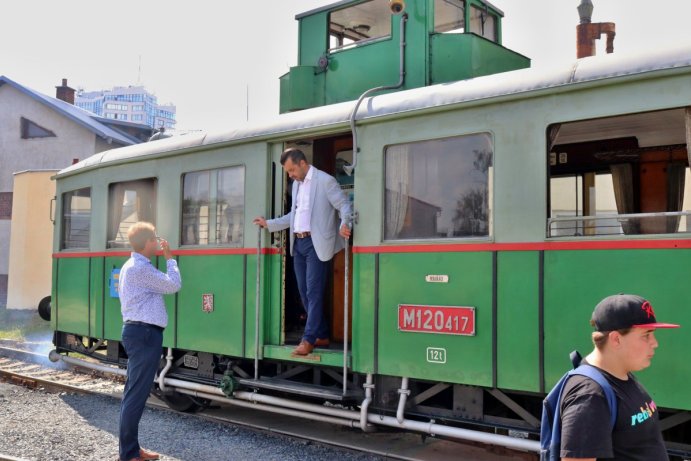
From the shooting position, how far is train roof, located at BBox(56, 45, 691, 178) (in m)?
4.61

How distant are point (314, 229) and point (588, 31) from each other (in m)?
10.3

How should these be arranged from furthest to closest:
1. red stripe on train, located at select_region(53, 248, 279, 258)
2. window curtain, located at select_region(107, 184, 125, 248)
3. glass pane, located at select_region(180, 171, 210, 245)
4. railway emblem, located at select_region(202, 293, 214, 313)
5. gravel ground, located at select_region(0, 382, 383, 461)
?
window curtain, located at select_region(107, 184, 125, 248)
glass pane, located at select_region(180, 171, 210, 245)
railway emblem, located at select_region(202, 293, 214, 313)
red stripe on train, located at select_region(53, 248, 279, 258)
gravel ground, located at select_region(0, 382, 383, 461)

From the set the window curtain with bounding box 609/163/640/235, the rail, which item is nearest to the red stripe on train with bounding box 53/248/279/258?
the rail

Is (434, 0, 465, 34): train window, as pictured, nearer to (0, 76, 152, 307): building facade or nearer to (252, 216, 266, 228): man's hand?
(252, 216, 266, 228): man's hand

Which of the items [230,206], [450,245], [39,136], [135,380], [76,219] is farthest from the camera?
[39,136]

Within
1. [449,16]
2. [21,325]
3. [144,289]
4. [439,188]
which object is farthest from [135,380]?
[21,325]

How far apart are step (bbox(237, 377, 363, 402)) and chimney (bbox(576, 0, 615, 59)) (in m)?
10.2

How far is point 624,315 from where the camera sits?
8.21 feet

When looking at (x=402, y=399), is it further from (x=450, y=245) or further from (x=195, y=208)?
(x=195, y=208)

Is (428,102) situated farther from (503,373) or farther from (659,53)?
(503,373)

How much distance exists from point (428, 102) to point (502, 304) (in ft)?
5.42

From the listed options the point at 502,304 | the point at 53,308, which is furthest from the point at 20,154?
the point at 502,304

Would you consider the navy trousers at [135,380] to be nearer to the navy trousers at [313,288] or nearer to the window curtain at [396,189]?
the navy trousers at [313,288]

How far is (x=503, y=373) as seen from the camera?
5.07 metres
